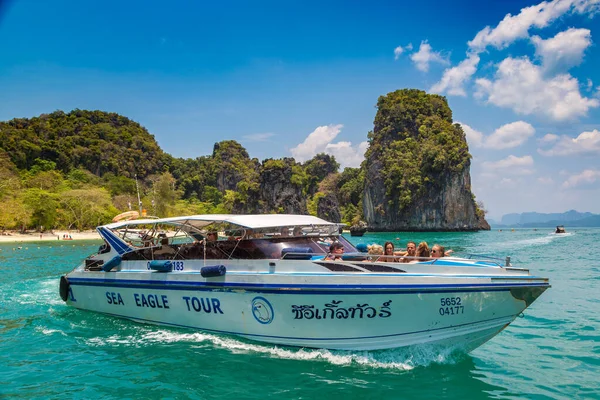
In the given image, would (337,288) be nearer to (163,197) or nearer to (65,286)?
(65,286)

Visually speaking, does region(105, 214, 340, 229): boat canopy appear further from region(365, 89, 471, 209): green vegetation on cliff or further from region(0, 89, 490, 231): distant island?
region(365, 89, 471, 209): green vegetation on cliff

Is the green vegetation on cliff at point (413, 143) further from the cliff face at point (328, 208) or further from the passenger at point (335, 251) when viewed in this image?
the passenger at point (335, 251)

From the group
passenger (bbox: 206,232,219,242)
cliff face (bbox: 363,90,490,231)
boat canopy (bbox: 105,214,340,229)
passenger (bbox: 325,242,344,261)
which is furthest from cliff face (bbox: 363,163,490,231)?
passenger (bbox: 325,242,344,261)

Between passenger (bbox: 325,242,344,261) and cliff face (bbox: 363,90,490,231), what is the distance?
99.3 m

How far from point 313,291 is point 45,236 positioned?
6802 centimetres

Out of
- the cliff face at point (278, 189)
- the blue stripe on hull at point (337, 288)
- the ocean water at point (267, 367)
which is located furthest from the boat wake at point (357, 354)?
the cliff face at point (278, 189)

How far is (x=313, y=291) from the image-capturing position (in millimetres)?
7539

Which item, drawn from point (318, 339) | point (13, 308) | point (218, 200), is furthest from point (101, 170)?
point (318, 339)

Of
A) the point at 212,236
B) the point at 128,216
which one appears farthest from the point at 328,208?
the point at 212,236

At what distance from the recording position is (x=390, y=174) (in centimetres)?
11094

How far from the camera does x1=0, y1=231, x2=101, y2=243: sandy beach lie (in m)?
55.2

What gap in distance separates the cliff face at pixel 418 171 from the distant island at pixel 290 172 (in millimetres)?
263

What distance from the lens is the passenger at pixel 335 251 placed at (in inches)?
325

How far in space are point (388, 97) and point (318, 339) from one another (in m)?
128
